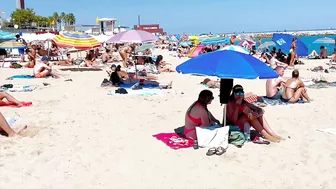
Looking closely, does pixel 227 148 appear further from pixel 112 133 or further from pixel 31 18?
pixel 31 18

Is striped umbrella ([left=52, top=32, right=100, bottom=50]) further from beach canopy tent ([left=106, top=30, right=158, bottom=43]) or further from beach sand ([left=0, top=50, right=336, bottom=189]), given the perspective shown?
beach sand ([left=0, top=50, right=336, bottom=189])

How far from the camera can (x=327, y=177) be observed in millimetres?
3938

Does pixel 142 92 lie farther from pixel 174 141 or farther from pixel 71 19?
pixel 71 19

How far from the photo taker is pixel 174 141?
5.00 meters

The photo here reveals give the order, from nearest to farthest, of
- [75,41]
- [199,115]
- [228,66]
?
[228,66], [199,115], [75,41]

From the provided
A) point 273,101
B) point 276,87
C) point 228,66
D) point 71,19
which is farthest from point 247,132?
point 71,19

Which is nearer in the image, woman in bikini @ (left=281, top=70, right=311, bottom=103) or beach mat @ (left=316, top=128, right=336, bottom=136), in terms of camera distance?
beach mat @ (left=316, top=128, right=336, bottom=136)

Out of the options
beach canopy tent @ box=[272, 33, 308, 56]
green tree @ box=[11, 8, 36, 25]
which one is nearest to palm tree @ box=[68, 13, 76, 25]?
green tree @ box=[11, 8, 36, 25]

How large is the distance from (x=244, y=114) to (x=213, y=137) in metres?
0.58

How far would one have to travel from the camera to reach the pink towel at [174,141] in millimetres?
4797

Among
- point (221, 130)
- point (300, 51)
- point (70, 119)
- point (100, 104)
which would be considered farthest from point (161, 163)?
point (300, 51)

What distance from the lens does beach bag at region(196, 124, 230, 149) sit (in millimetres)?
4707

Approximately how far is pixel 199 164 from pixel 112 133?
1716mm

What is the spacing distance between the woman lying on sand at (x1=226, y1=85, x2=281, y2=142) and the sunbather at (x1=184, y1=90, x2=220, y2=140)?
0.31 meters
